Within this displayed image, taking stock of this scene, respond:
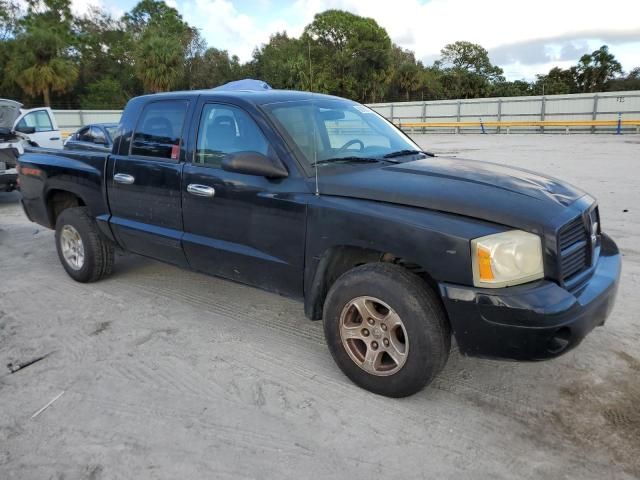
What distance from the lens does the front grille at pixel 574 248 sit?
275 cm

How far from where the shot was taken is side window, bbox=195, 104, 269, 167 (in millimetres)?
3572

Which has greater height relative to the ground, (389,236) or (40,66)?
(40,66)

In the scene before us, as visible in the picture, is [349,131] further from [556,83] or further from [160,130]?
[556,83]

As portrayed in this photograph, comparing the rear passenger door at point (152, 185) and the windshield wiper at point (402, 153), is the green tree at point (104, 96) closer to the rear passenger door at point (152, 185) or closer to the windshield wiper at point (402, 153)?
the rear passenger door at point (152, 185)

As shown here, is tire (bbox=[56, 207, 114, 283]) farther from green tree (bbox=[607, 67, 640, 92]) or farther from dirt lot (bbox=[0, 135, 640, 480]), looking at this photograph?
green tree (bbox=[607, 67, 640, 92])

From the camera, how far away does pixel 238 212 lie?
11.8 feet

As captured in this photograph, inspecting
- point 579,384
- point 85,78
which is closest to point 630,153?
point 579,384

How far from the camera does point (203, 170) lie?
150 inches

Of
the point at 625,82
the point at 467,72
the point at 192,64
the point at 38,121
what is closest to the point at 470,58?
the point at 467,72

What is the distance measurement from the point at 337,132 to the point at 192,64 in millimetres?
48214

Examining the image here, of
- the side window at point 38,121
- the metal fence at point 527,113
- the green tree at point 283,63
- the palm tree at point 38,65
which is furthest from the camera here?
the green tree at point 283,63

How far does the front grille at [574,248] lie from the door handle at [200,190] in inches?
89.7

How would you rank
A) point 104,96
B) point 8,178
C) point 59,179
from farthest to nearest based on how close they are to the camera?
1. point 104,96
2. point 8,178
3. point 59,179

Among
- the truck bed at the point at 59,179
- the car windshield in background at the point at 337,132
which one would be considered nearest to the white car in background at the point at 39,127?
the truck bed at the point at 59,179
